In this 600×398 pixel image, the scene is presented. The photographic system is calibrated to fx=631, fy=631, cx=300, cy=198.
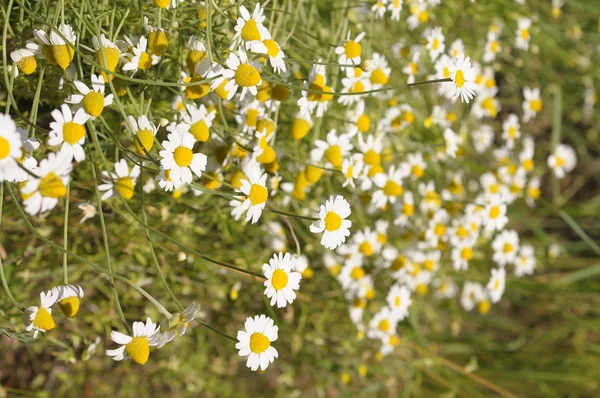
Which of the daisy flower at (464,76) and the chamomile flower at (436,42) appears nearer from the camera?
the daisy flower at (464,76)

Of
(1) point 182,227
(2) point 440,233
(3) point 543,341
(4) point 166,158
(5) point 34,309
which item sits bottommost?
(3) point 543,341

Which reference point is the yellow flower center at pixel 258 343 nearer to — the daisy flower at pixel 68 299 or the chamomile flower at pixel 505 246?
the daisy flower at pixel 68 299

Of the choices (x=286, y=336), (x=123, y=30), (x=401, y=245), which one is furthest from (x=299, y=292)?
(x=123, y=30)

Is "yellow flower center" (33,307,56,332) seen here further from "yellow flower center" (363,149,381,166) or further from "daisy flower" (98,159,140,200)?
"yellow flower center" (363,149,381,166)

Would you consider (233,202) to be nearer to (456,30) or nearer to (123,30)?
(123,30)

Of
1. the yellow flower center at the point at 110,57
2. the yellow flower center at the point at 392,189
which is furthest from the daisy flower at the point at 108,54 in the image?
the yellow flower center at the point at 392,189

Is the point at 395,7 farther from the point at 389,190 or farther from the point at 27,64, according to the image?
the point at 27,64
